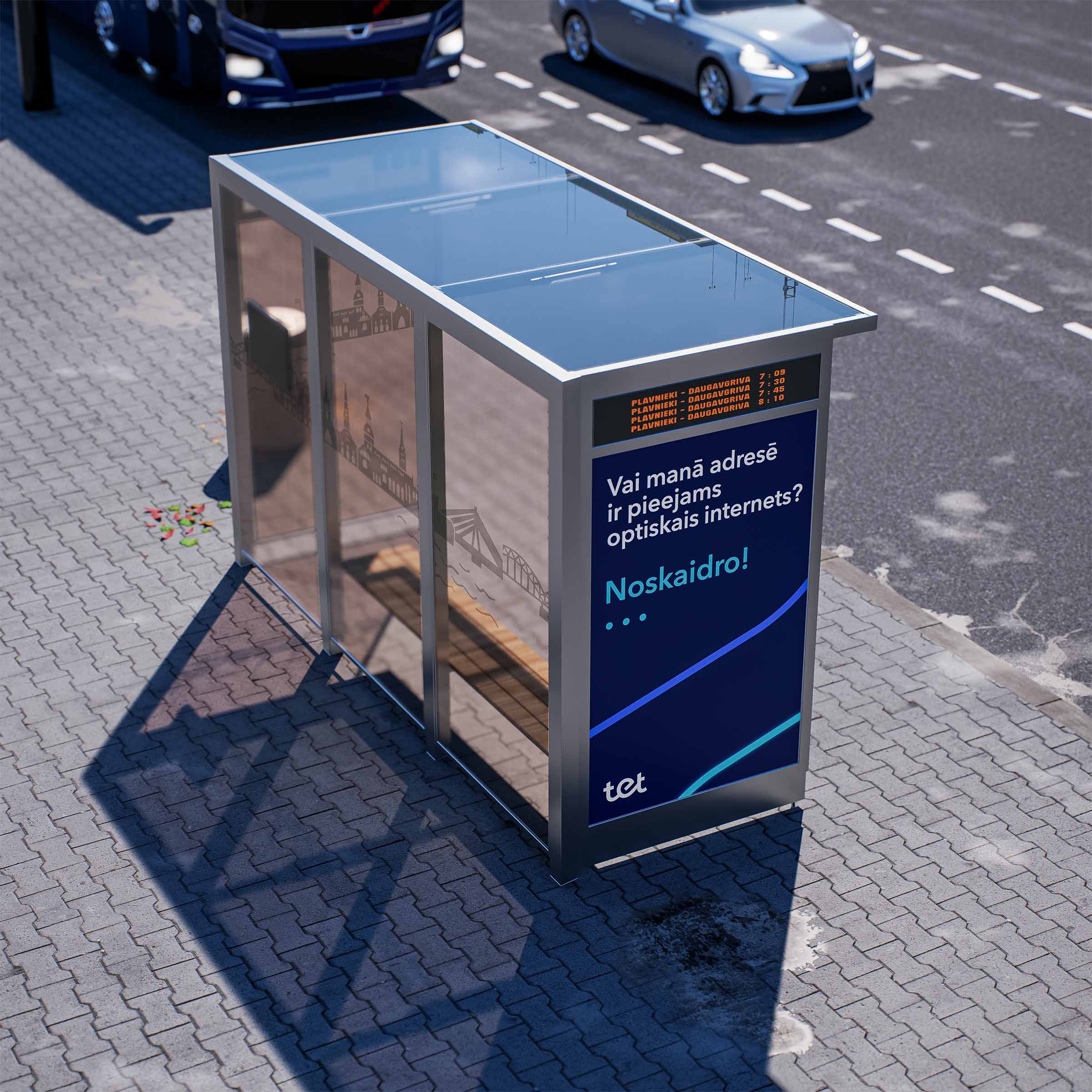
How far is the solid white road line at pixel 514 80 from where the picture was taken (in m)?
19.1

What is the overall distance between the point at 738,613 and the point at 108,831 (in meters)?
2.96

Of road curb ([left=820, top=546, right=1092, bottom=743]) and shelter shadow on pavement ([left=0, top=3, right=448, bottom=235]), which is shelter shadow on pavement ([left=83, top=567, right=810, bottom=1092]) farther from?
shelter shadow on pavement ([left=0, top=3, right=448, bottom=235])

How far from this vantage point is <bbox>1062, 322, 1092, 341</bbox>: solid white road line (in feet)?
42.5

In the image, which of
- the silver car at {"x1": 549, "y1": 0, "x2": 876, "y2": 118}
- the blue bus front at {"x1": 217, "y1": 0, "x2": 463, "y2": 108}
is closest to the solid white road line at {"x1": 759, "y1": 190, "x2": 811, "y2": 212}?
the silver car at {"x1": 549, "y1": 0, "x2": 876, "y2": 118}

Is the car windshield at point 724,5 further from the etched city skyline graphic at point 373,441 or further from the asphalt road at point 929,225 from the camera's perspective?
the etched city skyline graphic at point 373,441

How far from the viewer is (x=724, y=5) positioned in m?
18.0

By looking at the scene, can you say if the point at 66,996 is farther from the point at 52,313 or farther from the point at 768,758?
the point at 52,313

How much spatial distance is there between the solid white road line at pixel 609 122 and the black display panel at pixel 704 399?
11410 millimetres

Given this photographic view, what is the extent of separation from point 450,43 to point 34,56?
Result: 429 centimetres

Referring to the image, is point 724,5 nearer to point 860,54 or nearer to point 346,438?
point 860,54

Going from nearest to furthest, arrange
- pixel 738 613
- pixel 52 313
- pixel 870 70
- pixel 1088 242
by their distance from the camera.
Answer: pixel 738 613 → pixel 52 313 → pixel 1088 242 → pixel 870 70

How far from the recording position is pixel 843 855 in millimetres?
7387

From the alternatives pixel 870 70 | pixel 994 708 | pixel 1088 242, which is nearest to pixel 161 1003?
pixel 994 708

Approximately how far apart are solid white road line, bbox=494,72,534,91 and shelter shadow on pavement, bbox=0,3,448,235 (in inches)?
51.8
